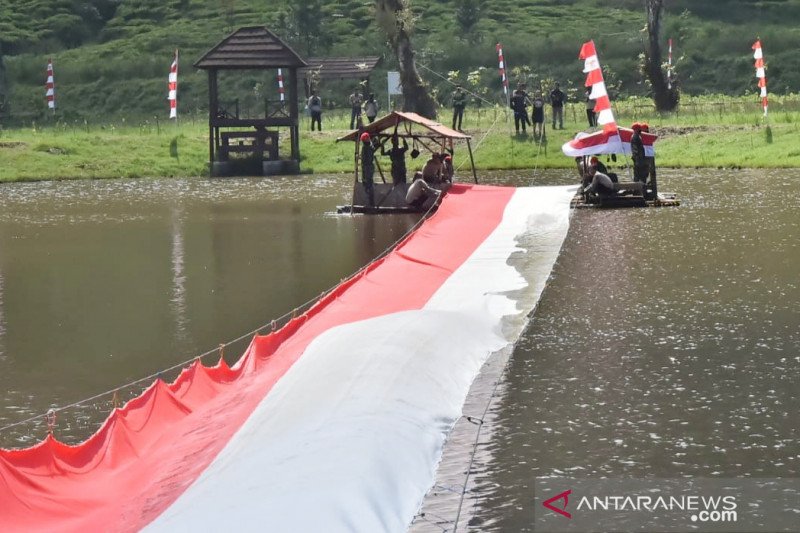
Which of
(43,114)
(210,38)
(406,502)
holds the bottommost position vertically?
(406,502)

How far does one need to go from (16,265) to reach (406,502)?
1544 cm

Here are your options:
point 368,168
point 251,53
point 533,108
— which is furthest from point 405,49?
point 368,168

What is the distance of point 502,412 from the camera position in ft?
42.7

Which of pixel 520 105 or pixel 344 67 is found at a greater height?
pixel 344 67

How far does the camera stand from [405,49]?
2007 inches

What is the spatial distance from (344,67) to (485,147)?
67.2 feet

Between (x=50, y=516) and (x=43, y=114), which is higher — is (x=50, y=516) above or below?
below

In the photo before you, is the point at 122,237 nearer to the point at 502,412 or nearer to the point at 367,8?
the point at 502,412

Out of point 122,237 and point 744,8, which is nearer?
point 122,237

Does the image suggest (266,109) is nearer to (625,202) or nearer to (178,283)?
(625,202)

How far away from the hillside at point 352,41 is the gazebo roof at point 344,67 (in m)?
1.49

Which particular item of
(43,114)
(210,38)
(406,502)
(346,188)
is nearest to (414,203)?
(346,188)

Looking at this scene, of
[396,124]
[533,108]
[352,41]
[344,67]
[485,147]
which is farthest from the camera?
[352,41]

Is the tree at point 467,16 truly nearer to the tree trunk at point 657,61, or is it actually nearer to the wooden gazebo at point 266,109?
the tree trunk at point 657,61
